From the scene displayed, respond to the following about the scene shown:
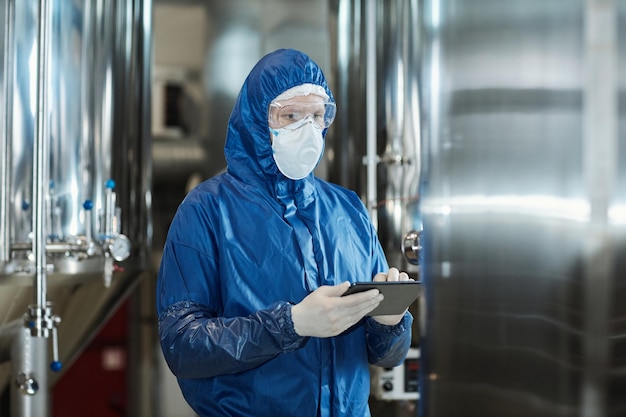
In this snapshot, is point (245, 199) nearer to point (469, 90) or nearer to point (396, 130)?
point (469, 90)

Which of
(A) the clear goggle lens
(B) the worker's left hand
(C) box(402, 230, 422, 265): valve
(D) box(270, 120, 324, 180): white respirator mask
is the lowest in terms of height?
(B) the worker's left hand

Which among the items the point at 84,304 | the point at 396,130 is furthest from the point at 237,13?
the point at 84,304

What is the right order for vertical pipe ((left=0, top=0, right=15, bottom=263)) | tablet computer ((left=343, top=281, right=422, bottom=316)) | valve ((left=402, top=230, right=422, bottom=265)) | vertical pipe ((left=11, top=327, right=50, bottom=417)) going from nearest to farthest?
tablet computer ((left=343, top=281, right=422, bottom=316)) → valve ((left=402, top=230, right=422, bottom=265)) → vertical pipe ((left=0, top=0, right=15, bottom=263)) → vertical pipe ((left=11, top=327, right=50, bottom=417))

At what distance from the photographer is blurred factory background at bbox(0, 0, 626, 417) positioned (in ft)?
1.70

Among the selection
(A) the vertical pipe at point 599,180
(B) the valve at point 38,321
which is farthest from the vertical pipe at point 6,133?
(A) the vertical pipe at point 599,180

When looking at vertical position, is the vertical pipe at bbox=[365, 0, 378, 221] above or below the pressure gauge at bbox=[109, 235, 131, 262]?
above

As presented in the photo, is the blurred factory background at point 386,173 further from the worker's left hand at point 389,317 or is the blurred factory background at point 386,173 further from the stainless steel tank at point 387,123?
the worker's left hand at point 389,317

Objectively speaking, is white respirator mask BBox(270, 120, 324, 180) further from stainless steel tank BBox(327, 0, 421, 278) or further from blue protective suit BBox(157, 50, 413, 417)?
stainless steel tank BBox(327, 0, 421, 278)

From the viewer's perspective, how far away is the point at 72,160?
2275 mm

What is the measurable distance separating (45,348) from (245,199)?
104 centimetres

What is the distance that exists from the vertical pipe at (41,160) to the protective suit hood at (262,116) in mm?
566

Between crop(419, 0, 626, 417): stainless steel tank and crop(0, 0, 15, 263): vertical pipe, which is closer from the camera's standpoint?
crop(419, 0, 626, 417): stainless steel tank

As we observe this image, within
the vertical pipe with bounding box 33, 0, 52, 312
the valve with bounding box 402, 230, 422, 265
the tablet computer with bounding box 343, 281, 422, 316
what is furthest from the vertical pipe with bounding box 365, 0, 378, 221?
the tablet computer with bounding box 343, 281, 422, 316

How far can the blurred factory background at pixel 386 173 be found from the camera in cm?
52
